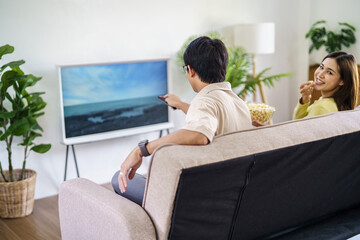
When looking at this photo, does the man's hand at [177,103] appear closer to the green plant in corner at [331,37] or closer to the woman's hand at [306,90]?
the woman's hand at [306,90]

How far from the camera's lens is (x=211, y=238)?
6.09ft

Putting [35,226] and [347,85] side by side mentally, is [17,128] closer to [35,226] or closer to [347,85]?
[35,226]

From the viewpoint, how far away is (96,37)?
4.32 m

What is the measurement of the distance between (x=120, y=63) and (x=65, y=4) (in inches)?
28.4

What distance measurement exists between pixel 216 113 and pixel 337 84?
1.13 m

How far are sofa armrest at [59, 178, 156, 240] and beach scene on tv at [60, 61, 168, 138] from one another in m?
2.06

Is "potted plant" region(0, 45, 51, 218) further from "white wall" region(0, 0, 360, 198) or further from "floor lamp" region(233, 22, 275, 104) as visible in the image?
"floor lamp" region(233, 22, 275, 104)

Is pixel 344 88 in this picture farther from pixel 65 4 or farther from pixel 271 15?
pixel 271 15

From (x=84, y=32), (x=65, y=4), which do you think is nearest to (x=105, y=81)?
(x=84, y=32)

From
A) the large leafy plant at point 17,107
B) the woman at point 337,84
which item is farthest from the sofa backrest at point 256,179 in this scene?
the large leafy plant at point 17,107

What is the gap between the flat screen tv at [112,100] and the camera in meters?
4.11

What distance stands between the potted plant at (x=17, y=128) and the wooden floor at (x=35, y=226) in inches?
3.6

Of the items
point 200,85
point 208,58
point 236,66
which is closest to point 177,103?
point 200,85

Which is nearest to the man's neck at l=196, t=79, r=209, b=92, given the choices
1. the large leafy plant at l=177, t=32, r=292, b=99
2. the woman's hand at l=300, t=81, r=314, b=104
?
the woman's hand at l=300, t=81, r=314, b=104
